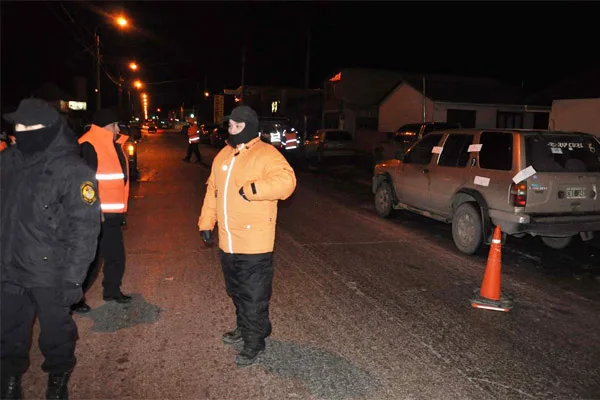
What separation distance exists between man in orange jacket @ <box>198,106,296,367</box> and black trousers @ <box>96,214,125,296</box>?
5.66ft

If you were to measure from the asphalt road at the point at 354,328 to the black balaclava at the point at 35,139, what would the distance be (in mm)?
1690

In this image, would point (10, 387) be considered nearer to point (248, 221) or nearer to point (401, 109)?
point (248, 221)

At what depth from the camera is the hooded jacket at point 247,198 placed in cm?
390

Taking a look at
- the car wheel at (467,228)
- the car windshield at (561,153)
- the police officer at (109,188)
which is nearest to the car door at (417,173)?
the car wheel at (467,228)

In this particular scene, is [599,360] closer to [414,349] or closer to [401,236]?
[414,349]

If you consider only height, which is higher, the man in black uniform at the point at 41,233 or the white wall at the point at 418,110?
the white wall at the point at 418,110

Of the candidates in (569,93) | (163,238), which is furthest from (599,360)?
(569,93)

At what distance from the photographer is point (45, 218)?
312 centimetres

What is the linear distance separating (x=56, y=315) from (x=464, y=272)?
16.9ft

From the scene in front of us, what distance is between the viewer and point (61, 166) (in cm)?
315

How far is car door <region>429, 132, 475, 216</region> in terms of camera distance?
8.12 metres

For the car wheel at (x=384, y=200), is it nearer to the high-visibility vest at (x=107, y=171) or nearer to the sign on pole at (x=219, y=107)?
the high-visibility vest at (x=107, y=171)

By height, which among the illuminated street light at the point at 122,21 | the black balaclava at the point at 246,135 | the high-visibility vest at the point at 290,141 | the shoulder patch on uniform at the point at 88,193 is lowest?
the shoulder patch on uniform at the point at 88,193

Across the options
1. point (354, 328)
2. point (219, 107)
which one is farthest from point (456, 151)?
point (219, 107)
